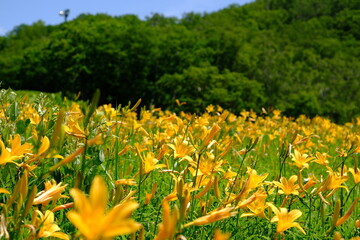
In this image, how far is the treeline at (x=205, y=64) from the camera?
16.6m

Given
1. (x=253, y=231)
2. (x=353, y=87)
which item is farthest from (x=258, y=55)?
(x=253, y=231)

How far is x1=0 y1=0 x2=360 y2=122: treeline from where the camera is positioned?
1664 centimetres

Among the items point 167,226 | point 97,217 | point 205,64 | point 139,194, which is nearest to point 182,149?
point 139,194

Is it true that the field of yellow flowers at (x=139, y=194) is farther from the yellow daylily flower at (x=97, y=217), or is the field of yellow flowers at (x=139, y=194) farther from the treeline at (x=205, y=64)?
the treeline at (x=205, y=64)

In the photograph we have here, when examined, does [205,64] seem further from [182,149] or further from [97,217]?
[97,217]

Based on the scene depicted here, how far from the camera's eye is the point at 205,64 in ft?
62.7

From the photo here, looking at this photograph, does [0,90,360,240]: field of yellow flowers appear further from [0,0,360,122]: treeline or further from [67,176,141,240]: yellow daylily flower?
[0,0,360,122]: treeline

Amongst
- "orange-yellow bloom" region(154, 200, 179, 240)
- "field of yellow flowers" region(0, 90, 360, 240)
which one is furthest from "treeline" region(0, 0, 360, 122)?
"orange-yellow bloom" region(154, 200, 179, 240)

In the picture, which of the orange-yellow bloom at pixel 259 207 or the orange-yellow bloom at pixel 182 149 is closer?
the orange-yellow bloom at pixel 259 207

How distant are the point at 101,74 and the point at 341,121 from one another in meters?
14.2

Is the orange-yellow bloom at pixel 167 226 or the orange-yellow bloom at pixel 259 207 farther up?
the orange-yellow bloom at pixel 167 226

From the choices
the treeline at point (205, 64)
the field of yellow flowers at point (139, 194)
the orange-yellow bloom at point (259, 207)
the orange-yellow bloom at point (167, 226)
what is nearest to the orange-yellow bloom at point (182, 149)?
the field of yellow flowers at point (139, 194)

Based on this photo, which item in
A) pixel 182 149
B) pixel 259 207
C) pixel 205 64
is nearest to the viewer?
pixel 259 207

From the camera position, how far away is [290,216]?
41.1 inches
